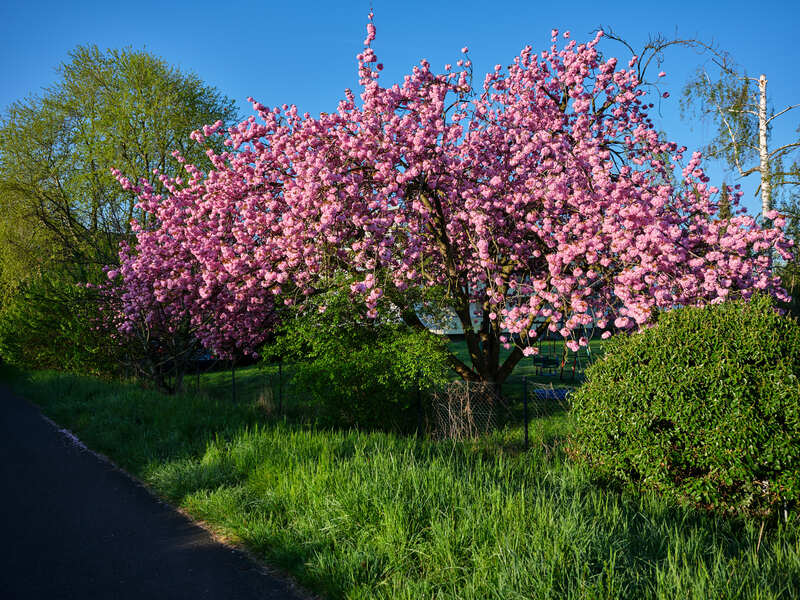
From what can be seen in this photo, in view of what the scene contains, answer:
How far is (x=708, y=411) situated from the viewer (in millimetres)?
5438

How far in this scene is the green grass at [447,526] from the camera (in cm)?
366

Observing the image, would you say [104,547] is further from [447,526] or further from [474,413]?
[474,413]

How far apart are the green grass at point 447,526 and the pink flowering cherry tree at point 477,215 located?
3.62m

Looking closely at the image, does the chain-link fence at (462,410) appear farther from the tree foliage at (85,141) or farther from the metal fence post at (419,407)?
the tree foliage at (85,141)

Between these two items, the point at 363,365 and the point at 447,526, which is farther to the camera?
the point at 363,365

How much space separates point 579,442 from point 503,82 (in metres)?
8.06

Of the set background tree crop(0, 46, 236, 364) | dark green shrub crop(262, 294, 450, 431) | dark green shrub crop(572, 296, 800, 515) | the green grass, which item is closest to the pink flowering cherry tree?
dark green shrub crop(262, 294, 450, 431)

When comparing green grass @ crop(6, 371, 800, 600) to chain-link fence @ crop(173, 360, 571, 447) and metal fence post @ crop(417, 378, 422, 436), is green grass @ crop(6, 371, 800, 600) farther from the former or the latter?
chain-link fence @ crop(173, 360, 571, 447)

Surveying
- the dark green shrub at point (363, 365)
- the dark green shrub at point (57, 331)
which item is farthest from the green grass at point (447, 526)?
the dark green shrub at point (57, 331)

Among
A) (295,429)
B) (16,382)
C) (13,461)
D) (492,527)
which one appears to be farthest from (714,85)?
(16,382)

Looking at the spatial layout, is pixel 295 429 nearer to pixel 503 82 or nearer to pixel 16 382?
pixel 503 82

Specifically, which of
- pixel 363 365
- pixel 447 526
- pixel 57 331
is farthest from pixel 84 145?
pixel 447 526

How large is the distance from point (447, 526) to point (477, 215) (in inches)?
246

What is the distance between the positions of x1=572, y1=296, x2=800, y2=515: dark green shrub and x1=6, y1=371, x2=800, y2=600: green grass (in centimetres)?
33
